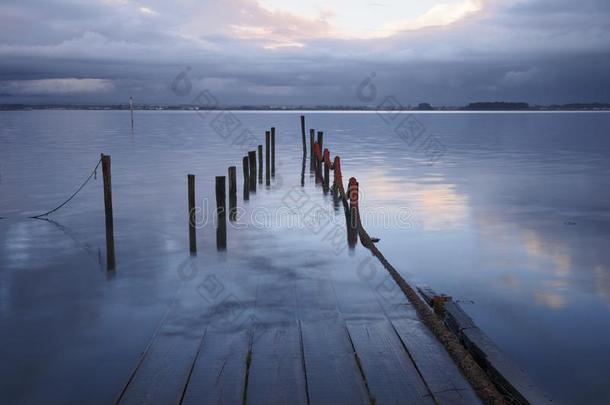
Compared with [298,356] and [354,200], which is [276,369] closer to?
[298,356]

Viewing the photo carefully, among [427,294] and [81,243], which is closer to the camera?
[427,294]

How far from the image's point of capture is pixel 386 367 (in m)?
6.29

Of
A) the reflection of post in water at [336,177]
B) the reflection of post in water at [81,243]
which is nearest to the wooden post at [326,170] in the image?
the reflection of post in water at [336,177]

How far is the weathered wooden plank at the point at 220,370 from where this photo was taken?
566 cm

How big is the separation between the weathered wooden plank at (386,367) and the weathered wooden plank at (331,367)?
11cm

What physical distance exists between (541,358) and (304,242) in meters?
6.76

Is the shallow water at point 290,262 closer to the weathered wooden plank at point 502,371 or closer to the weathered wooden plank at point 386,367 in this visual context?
the weathered wooden plank at point 502,371

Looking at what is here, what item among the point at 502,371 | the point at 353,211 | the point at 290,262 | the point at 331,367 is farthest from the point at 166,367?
the point at 353,211

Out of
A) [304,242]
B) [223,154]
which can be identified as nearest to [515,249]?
[304,242]

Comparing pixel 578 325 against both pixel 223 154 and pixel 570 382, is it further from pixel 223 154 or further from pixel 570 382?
pixel 223 154

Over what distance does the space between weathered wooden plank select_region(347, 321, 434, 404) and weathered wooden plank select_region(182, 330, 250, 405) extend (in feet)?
4.29

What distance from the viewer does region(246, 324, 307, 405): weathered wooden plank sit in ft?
18.6

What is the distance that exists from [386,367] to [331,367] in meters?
0.58

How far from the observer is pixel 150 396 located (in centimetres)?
572
